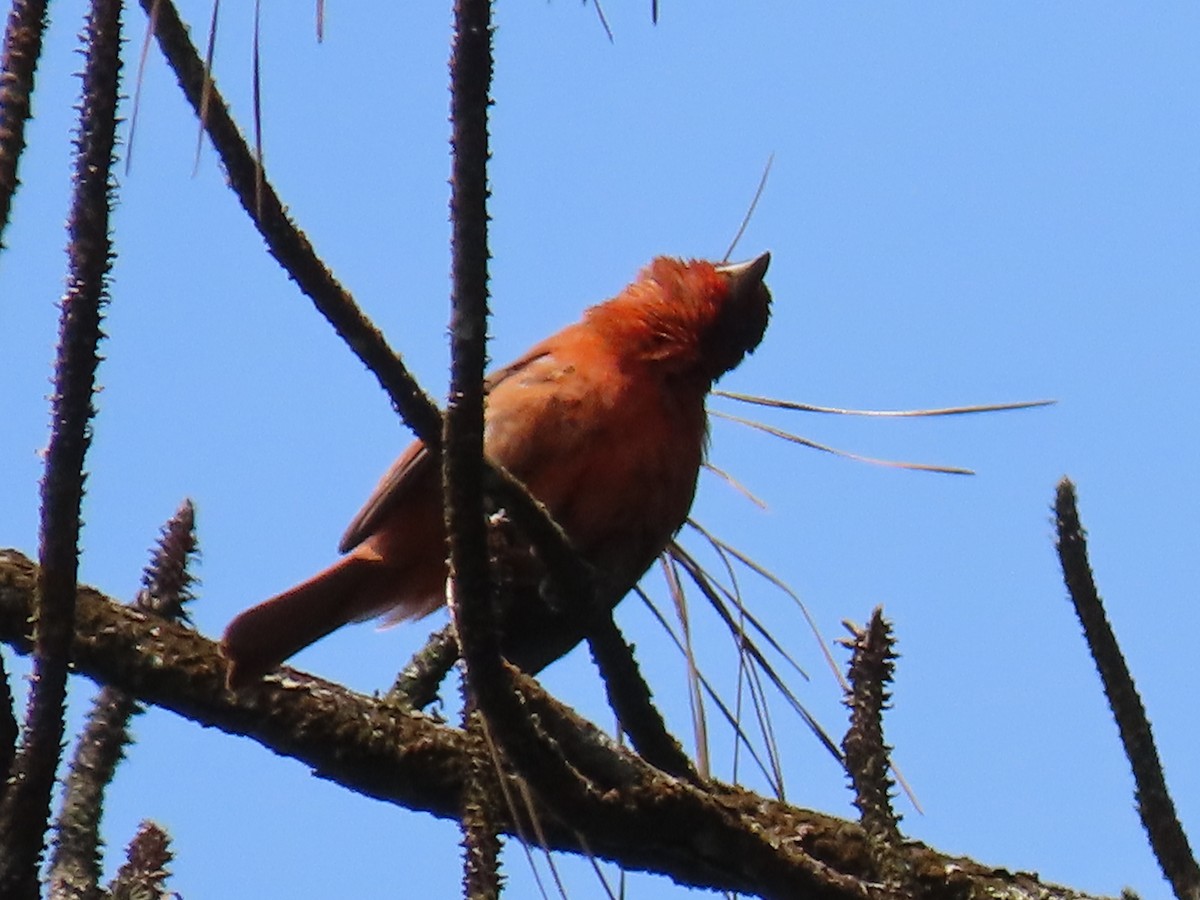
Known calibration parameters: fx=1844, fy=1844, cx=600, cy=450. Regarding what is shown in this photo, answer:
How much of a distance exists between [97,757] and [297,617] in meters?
0.96

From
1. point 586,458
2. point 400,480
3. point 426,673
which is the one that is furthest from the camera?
point 400,480

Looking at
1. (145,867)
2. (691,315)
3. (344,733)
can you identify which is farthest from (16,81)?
(691,315)

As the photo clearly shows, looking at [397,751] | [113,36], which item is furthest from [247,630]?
[113,36]

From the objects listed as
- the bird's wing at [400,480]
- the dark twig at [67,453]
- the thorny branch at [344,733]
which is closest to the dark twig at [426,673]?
the thorny branch at [344,733]

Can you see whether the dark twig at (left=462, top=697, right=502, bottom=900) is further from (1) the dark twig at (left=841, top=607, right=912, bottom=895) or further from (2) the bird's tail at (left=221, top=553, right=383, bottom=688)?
(2) the bird's tail at (left=221, top=553, right=383, bottom=688)

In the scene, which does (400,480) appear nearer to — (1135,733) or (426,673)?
(426,673)

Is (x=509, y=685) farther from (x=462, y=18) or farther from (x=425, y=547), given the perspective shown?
(x=425, y=547)

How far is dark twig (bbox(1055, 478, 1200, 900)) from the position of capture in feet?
7.73

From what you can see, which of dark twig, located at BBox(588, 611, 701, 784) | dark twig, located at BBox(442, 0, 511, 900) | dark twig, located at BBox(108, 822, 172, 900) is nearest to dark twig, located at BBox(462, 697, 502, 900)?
dark twig, located at BBox(442, 0, 511, 900)

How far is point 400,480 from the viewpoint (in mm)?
3869

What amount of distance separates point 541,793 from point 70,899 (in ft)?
2.33

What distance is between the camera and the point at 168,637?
3186 mm

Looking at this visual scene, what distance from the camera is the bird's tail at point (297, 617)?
126 inches

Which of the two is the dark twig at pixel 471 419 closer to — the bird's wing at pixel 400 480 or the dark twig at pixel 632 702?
the dark twig at pixel 632 702
